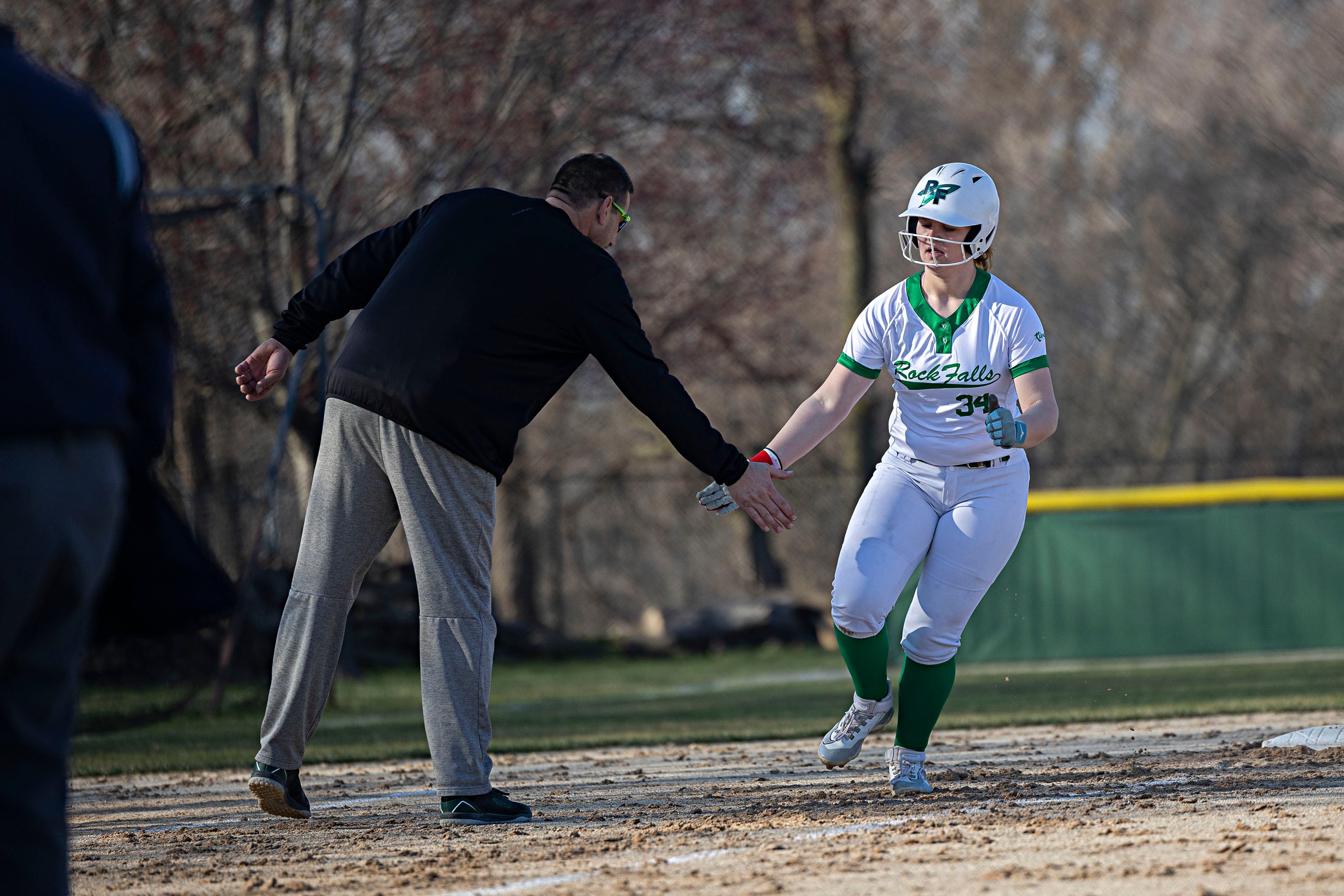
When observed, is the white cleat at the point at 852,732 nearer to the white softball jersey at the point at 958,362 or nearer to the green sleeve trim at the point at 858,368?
the white softball jersey at the point at 958,362

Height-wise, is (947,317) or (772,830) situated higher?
(947,317)

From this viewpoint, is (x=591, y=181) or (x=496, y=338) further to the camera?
(x=591, y=181)

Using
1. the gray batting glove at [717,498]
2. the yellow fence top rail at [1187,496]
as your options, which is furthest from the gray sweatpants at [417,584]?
the yellow fence top rail at [1187,496]

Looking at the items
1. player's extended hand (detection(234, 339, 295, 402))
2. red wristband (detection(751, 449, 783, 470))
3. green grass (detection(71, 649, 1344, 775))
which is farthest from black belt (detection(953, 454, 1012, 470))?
green grass (detection(71, 649, 1344, 775))

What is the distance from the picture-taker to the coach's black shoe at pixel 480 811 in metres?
4.71

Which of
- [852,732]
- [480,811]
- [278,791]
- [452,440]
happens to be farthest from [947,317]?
[278,791]

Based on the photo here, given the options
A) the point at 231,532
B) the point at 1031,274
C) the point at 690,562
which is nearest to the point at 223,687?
the point at 231,532

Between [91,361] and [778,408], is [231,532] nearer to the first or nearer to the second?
[91,361]

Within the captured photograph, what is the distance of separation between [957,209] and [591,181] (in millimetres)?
1391

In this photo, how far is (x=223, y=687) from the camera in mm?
10523

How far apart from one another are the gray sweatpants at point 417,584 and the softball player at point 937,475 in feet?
3.04

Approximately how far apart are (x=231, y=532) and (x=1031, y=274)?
2085cm

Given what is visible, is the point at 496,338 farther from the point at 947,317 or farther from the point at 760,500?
the point at 947,317

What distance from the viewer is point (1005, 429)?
16.2ft
